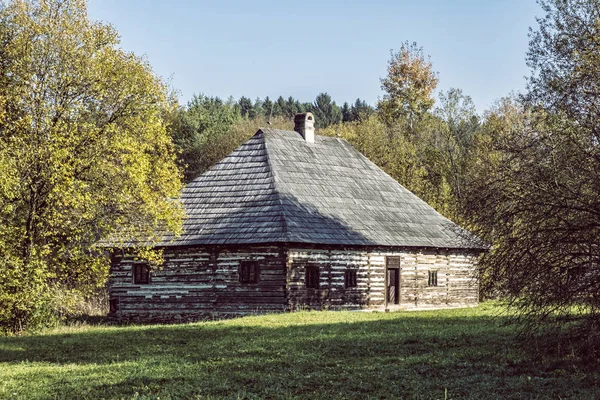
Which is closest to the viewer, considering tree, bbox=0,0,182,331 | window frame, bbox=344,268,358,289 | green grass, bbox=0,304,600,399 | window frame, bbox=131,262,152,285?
green grass, bbox=0,304,600,399

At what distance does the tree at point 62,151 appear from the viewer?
23.7 metres

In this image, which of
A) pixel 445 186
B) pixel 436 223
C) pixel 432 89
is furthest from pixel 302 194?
pixel 432 89

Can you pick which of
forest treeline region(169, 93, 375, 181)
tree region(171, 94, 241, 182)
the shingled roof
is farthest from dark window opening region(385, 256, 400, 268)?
tree region(171, 94, 241, 182)

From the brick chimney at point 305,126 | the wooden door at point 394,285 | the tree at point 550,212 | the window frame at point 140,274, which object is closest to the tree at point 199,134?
the brick chimney at point 305,126

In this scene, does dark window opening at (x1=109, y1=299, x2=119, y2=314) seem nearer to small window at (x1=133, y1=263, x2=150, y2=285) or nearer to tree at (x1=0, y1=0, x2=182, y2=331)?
small window at (x1=133, y1=263, x2=150, y2=285)

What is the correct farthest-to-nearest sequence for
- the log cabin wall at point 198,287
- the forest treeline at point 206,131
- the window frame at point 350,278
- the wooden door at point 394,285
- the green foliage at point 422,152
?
the forest treeline at point 206,131, the green foliage at point 422,152, the wooden door at point 394,285, the window frame at point 350,278, the log cabin wall at point 198,287

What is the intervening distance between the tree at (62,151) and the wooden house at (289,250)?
518 centimetres

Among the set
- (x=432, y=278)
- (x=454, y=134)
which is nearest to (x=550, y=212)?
(x=432, y=278)

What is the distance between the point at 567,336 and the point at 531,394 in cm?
397

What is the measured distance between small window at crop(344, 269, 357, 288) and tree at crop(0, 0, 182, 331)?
8.56 metres

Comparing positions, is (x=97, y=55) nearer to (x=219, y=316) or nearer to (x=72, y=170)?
(x=72, y=170)

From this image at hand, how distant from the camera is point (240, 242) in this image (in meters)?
30.6

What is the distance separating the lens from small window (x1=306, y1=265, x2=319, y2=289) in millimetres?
31414

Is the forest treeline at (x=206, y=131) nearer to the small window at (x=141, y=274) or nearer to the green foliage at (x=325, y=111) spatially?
the small window at (x=141, y=274)
